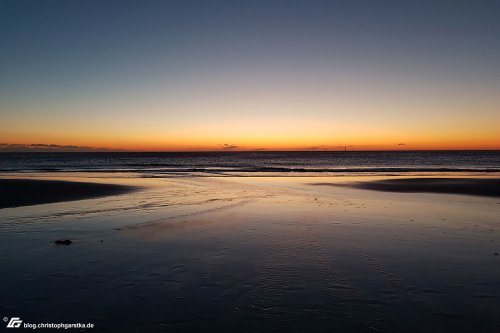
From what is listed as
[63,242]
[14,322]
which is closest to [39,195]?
[63,242]

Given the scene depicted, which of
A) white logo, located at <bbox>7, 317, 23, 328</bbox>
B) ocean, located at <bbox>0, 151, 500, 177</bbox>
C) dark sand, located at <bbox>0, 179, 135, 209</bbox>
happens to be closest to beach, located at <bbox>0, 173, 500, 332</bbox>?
white logo, located at <bbox>7, 317, 23, 328</bbox>

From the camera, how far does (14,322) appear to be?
5195 mm

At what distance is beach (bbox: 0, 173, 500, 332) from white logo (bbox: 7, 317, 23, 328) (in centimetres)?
18

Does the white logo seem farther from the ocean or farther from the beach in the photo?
the ocean

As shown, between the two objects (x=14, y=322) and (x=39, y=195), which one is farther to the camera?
(x=39, y=195)

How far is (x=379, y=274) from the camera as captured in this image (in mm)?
7250

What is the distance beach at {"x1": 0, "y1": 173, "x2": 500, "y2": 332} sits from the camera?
5.34 m

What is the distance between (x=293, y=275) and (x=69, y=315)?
4463mm

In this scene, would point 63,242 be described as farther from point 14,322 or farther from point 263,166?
point 263,166

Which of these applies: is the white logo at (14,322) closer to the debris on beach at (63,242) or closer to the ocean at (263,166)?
the debris on beach at (63,242)

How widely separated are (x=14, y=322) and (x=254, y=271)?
4.59 m

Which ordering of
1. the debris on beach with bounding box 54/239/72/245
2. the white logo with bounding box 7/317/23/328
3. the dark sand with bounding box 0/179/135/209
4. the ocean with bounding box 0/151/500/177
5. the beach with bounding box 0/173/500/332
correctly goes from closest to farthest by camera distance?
the white logo with bounding box 7/317/23/328, the beach with bounding box 0/173/500/332, the debris on beach with bounding box 54/239/72/245, the dark sand with bounding box 0/179/135/209, the ocean with bounding box 0/151/500/177

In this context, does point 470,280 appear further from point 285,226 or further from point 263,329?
point 285,226

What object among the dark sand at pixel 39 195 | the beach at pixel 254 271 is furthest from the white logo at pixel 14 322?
the dark sand at pixel 39 195
